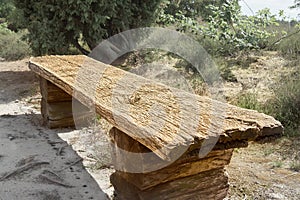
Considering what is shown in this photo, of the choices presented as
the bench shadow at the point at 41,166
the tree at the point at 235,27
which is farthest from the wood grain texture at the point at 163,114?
the tree at the point at 235,27

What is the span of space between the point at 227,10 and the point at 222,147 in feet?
16.5

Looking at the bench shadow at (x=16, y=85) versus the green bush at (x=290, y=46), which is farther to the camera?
the green bush at (x=290, y=46)

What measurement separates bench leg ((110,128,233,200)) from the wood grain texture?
6.5 inches

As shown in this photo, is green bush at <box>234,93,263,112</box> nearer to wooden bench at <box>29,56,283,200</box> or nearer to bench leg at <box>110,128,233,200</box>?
wooden bench at <box>29,56,283,200</box>

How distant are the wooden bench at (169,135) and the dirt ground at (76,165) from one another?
537 millimetres

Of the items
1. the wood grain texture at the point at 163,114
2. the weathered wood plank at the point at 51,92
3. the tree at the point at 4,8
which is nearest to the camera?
the wood grain texture at the point at 163,114

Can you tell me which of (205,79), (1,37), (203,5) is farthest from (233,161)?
(1,37)

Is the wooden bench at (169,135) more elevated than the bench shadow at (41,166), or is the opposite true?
the wooden bench at (169,135)

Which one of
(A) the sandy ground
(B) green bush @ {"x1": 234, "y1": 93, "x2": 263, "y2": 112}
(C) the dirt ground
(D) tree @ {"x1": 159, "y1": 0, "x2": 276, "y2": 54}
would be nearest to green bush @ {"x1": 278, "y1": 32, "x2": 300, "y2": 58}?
(D) tree @ {"x1": 159, "y1": 0, "x2": 276, "y2": 54}

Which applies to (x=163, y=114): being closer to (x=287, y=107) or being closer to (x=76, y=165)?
(x=76, y=165)

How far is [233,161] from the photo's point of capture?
2904mm

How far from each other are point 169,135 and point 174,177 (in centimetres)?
41

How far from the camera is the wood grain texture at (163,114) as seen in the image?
4.83ft

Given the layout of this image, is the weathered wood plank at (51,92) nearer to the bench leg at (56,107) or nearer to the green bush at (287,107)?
the bench leg at (56,107)
